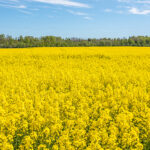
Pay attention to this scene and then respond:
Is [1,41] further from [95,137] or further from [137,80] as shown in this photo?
[95,137]

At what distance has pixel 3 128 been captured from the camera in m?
5.60

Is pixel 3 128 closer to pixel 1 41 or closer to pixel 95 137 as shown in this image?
pixel 95 137

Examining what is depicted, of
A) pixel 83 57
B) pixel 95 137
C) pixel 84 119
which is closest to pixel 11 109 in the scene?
pixel 84 119

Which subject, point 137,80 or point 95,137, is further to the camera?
point 137,80

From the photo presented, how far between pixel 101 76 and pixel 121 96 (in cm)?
442

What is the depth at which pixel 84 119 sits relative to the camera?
6.02 m

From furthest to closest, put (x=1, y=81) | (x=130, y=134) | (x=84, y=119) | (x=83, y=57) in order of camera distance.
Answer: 1. (x=83, y=57)
2. (x=1, y=81)
3. (x=84, y=119)
4. (x=130, y=134)

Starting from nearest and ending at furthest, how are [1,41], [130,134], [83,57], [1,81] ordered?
[130,134]
[1,81]
[83,57]
[1,41]

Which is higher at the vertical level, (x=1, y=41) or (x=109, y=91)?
(x=1, y=41)

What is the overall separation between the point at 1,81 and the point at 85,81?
15.8 ft

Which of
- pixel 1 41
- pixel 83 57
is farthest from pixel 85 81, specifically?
pixel 1 41

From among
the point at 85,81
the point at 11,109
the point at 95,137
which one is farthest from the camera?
the point at 85,81

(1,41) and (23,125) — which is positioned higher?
(1,41)

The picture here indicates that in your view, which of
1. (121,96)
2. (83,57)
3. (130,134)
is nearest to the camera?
(130,134)
